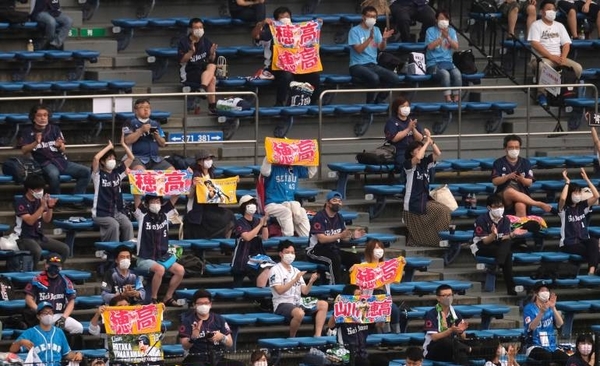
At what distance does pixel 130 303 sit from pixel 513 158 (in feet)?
22.3

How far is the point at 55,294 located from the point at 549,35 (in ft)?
35.8

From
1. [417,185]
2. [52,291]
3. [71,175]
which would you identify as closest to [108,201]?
[71,175]

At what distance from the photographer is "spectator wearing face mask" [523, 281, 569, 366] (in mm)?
27375

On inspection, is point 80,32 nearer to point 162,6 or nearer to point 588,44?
point 162,6

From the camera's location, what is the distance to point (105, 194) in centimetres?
2844

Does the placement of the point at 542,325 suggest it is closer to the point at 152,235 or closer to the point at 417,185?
the point at 417,185

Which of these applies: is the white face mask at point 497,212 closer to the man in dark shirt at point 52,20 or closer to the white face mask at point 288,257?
the white face mask at point 288,257

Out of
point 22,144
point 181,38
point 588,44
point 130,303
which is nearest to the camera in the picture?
point 130,303

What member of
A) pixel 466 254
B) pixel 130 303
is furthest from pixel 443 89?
pixel 130 303

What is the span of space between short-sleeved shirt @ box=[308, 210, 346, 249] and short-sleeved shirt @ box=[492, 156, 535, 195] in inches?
116

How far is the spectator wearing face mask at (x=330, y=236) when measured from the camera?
28.7 meters

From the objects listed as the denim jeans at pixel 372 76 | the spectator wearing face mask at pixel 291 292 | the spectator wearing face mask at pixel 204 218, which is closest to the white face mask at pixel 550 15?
the denim jeans at pixel 372 76

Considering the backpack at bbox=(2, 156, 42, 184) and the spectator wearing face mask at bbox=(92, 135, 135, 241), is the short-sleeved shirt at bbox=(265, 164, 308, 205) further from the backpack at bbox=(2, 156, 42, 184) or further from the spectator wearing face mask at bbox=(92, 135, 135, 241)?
the backpack at bbox=(2, 156, 42, 184)

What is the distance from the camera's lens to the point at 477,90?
3328 centimetres
